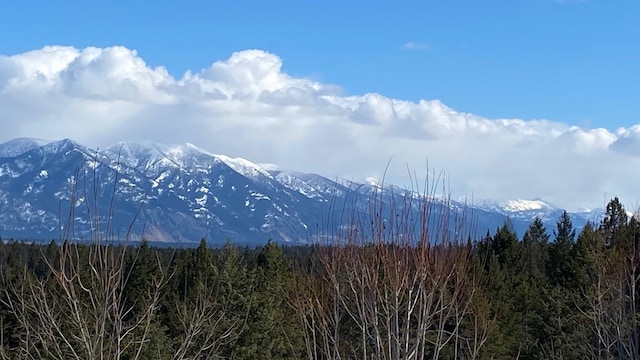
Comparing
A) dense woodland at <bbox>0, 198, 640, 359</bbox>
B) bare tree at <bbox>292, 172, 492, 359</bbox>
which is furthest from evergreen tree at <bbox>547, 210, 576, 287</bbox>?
bare tree at <bbox>292, 172, 492, 359</bbox>

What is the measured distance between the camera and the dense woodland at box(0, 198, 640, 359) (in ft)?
28.3

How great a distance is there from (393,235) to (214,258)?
33857 mm

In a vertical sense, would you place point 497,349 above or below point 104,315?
below

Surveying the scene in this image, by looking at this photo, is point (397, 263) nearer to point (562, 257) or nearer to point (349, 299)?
point (349, 299)

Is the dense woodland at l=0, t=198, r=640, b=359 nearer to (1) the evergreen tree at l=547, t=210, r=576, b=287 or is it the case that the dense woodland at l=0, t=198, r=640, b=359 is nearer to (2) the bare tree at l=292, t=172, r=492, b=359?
(2) the bare tree at l=292, t=172, r=492, b=359

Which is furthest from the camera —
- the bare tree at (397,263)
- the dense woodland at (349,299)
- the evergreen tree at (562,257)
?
the evergreen tree at (562,257)

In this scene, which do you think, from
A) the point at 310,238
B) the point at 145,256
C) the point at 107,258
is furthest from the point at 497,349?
the point at 107,258

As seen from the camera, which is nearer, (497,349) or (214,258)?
(497,349)

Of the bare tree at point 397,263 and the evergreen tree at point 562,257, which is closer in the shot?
the bare tree at point 397,263

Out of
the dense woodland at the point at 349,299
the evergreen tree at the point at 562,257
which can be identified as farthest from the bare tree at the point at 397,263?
the evergreen tree at the point at 562,257

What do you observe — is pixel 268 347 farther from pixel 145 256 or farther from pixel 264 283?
pixel 145 256

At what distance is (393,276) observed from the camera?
362 inches

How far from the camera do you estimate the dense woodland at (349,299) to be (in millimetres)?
8625

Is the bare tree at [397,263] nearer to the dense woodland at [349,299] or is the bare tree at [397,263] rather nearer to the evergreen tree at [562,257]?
the dense woodland at [349,299]
